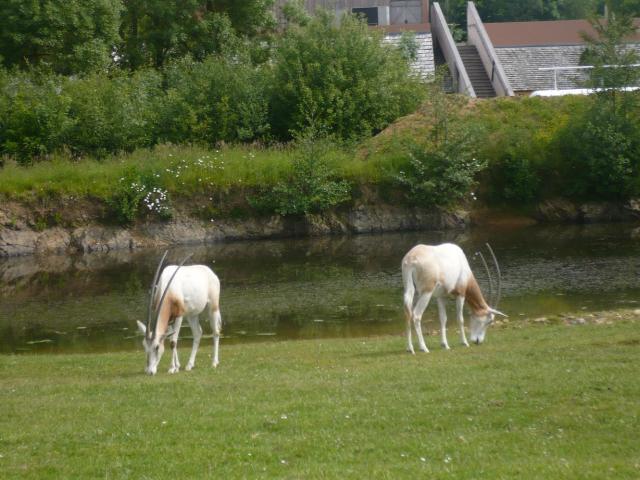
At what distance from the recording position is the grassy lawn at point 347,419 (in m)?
9.33

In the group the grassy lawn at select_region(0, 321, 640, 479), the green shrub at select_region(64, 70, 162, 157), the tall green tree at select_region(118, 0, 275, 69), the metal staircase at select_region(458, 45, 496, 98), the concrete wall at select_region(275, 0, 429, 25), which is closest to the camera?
the grassy lawn at select_region(0, 321, 640, 479)

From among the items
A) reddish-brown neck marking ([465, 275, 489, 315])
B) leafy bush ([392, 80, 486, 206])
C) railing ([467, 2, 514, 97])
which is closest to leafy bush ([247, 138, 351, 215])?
leafy bush ([392, 80, 486, 206])

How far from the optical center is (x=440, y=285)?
57.4 ft

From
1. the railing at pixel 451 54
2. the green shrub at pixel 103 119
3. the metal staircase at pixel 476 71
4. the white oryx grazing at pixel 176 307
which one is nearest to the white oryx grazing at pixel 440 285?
the white oryx grazing at pixel 176 307

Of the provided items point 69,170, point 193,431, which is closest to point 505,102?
point 69,170

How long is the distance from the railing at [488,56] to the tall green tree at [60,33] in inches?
833

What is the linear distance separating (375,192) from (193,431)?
33728mm

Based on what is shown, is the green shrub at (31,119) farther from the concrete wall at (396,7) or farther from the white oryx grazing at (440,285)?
the white oryx grazing at (440,285)

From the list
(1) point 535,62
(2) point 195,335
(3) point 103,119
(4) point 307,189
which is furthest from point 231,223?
(2) point 195,335

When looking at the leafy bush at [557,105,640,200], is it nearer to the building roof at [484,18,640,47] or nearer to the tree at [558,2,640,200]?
the tree at [558,2,640,200]

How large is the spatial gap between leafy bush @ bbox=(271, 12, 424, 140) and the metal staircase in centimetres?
749

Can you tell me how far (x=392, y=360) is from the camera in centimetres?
1583

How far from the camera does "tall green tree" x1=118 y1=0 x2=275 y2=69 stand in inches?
2137

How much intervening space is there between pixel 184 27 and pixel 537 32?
2693 cm
